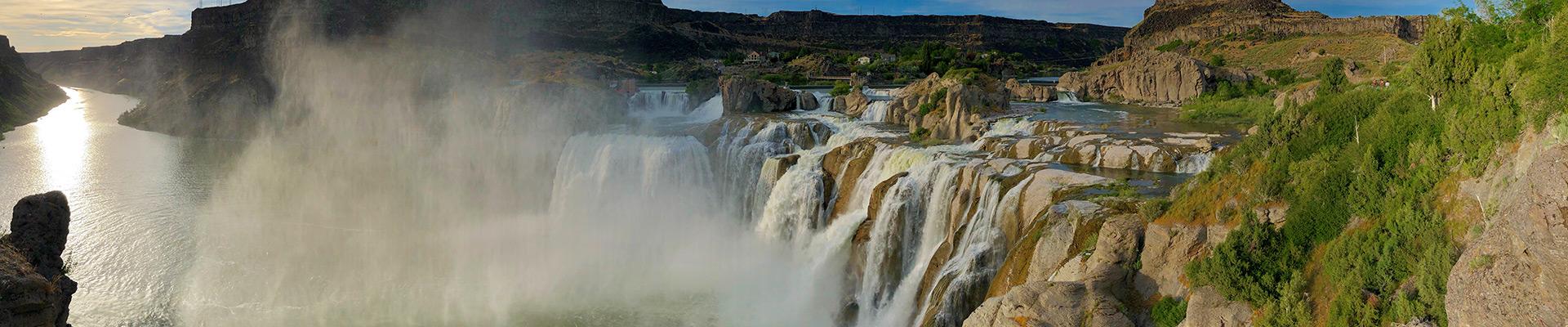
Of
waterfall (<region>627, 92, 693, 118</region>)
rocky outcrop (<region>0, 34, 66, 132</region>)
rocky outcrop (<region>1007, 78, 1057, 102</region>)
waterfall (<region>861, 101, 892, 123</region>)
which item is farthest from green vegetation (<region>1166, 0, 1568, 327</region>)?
rocky outcrop (<region>0, 34, 66, 132</region>)

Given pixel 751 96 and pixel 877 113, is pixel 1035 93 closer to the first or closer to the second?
pixel 877 113

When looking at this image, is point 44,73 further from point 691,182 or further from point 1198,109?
point 1198,109

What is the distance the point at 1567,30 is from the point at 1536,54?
1.93 feet

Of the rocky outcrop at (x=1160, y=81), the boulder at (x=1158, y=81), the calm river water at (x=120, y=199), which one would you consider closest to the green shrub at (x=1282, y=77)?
the rocky outcrop at (x=1160, y=81)

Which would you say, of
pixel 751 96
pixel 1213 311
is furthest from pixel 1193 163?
pixel 751 96

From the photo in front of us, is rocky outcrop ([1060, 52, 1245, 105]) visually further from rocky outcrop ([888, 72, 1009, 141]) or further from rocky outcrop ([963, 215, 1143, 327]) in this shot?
rocky outcrop ([963, 215, 1143, 327])

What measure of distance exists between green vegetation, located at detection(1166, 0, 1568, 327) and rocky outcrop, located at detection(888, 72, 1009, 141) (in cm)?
1505

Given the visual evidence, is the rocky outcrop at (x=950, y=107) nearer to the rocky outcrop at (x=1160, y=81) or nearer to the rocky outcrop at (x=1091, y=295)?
the rocky outcrop at (x=1091, y=295)

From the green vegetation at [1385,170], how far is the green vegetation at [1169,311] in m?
0.43

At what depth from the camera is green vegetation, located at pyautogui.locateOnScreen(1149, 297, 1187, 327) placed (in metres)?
11.8

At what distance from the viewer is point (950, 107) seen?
99.7 ft

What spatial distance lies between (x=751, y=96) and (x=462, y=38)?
6314cm

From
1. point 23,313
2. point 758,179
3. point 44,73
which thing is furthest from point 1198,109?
point 44,73

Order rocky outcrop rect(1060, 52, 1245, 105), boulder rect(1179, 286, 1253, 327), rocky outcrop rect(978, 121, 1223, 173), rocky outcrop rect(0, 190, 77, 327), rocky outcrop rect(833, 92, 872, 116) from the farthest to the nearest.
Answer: rocky outcrop rect(1060, 52, 1245, 105) < rocky outcrop rect(833, 92, 872, 116) < rocky outcrop rect(978, 121, 1223, 173) < rocky outcrop rect(0, 190, 77, 327) < boulder rect(1179, 286, 1253, 327)
